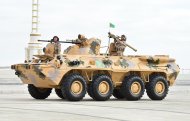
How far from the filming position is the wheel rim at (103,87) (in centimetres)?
2385

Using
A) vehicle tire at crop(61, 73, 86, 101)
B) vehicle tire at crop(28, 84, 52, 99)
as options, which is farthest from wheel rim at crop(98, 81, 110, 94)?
vehicle tire at crop(28, 84, 52, 99)

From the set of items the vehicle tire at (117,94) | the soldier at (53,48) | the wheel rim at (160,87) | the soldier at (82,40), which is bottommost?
the vehicle tire at (117,94)

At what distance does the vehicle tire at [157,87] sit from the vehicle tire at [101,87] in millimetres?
2231

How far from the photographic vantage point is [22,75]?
24.3 metres

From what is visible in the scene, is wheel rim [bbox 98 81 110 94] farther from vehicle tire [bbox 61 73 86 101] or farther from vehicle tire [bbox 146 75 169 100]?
vehicle tire [bbox 146 75 169 100]

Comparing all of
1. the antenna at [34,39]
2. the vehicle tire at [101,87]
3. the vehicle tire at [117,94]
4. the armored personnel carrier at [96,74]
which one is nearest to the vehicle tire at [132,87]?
the armored personnel carrier at [96,74]

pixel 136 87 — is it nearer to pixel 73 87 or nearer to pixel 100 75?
pixel 100 75

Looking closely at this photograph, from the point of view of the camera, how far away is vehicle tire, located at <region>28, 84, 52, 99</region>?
2525cm

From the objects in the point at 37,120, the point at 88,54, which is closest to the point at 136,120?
the point at 37,120

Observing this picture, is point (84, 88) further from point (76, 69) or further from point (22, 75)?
point (22, 75)

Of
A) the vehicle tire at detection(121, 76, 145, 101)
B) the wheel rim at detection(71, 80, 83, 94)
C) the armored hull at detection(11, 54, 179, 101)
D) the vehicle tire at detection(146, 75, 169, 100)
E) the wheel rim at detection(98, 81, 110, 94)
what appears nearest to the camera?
the armored hull at detection(11, 54, 179, 101)

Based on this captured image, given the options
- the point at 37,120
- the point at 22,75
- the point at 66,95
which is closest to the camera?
the point at 37,120

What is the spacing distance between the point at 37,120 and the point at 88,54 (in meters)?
10.6

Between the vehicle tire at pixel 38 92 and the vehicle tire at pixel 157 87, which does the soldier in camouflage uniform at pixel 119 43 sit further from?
the vehicle tire at pixel 38 92
